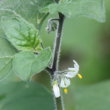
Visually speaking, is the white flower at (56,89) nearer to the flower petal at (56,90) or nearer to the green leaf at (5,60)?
the flower petal at (56,90)

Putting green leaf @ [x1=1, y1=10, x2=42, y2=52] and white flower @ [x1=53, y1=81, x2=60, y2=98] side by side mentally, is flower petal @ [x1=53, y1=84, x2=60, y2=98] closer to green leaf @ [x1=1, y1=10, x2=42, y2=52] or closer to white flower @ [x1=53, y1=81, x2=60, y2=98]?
white flower @ [x1=53, y1=81, x2=60, y2=98]

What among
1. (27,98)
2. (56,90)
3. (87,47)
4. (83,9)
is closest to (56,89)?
(56,90)

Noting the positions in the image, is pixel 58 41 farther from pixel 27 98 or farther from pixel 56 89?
pixel 27 98

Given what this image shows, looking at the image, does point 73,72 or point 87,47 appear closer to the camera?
point 73,72

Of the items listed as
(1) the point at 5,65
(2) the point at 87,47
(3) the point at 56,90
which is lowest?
(2) the point at 87,47

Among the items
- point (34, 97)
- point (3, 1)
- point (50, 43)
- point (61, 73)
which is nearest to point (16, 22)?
point (3, 1)

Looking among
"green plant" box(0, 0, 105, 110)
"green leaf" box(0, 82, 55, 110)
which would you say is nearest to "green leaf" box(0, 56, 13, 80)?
"green plant" box(0, 0, 105, 110)

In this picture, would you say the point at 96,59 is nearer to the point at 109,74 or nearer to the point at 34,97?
the point at 109,74
